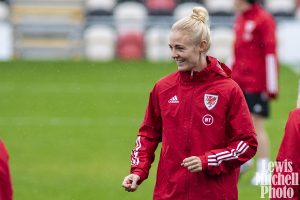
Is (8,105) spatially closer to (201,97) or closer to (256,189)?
(256,189)

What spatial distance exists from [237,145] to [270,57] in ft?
16.9

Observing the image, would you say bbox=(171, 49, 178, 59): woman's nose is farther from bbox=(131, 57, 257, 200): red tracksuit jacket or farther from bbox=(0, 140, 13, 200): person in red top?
bbox=(0, 140, 13, 200): person in red top

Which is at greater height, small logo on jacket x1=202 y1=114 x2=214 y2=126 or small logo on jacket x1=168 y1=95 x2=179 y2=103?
small logo on jacket x1=168 y1=95 x2=179 y2=103

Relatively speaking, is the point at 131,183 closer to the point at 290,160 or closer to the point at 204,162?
the point at 204,162

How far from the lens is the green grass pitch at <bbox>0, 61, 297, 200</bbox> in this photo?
37.4ft

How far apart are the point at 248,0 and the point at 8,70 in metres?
13.5

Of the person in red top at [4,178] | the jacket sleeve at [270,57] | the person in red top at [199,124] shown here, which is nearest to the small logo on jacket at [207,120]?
the person in red top at [199,124]

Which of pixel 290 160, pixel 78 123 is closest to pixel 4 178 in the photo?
pixel 290 160

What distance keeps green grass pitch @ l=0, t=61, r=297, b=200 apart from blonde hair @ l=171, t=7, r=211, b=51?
443 cm

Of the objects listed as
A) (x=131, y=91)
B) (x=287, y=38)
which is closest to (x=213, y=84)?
(x=131, y=91)

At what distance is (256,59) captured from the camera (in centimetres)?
1131

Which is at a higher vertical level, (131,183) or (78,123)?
(78,123)

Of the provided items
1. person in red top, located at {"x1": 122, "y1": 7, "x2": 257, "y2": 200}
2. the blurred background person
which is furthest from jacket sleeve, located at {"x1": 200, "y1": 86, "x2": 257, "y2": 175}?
the blurred background person

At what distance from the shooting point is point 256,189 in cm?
1098
